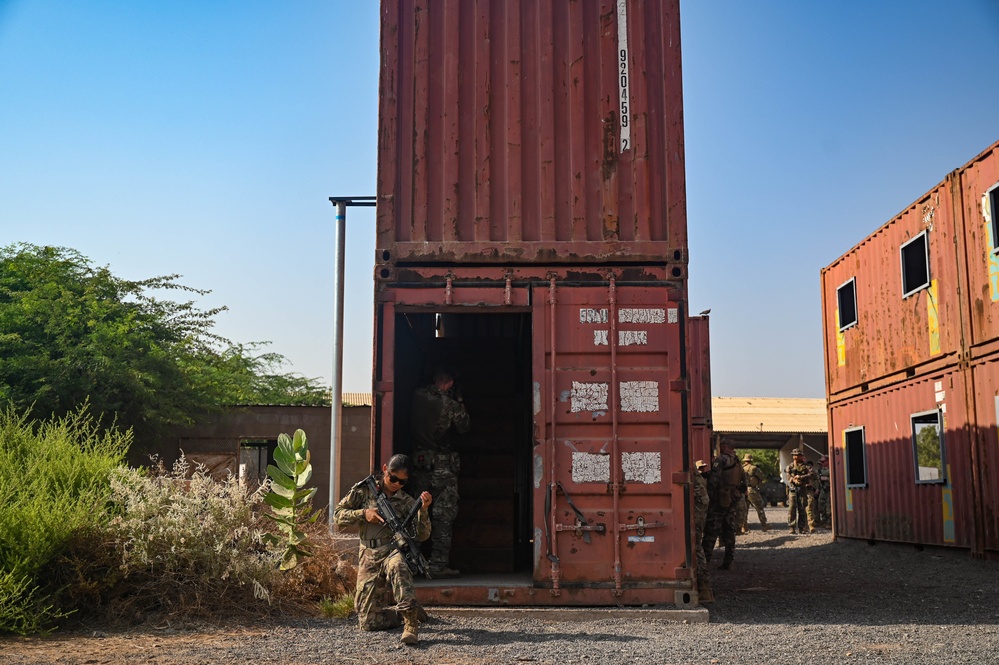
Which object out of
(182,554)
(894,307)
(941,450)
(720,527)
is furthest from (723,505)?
(182,554)

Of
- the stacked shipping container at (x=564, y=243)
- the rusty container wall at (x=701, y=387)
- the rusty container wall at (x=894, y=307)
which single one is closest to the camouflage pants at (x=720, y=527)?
the rusty container wall at (x=701, y=387)

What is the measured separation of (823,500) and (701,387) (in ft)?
28.6

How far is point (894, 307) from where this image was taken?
45.0 ft

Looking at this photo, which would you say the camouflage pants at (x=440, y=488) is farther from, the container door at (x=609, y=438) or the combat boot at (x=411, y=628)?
the combat boot at (x=411, y=628)

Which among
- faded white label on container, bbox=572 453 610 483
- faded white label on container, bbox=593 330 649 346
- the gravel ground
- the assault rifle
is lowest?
the gravel ground

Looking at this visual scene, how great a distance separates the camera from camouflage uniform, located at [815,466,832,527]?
2128 centimetres

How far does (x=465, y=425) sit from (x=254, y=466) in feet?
59.1

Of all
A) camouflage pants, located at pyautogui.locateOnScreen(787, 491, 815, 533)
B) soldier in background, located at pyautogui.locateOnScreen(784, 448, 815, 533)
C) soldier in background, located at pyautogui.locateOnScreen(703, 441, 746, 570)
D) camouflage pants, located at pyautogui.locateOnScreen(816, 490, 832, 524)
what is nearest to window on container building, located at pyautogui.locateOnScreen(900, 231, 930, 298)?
soldier in background, located at pyautogui.locateOnScreen(703, 441, 746, 570)

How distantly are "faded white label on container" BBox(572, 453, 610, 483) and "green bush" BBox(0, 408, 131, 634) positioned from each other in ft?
12.2

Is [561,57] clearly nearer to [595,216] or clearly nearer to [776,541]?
[595,216]

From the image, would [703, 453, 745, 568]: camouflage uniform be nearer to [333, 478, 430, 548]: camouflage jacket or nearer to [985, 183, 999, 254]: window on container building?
[985, 183, 999, 254]: window on container building

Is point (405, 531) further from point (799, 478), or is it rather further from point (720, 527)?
point (799, 478)

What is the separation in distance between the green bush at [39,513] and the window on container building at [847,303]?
38.7 ft

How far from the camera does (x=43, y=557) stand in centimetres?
664
